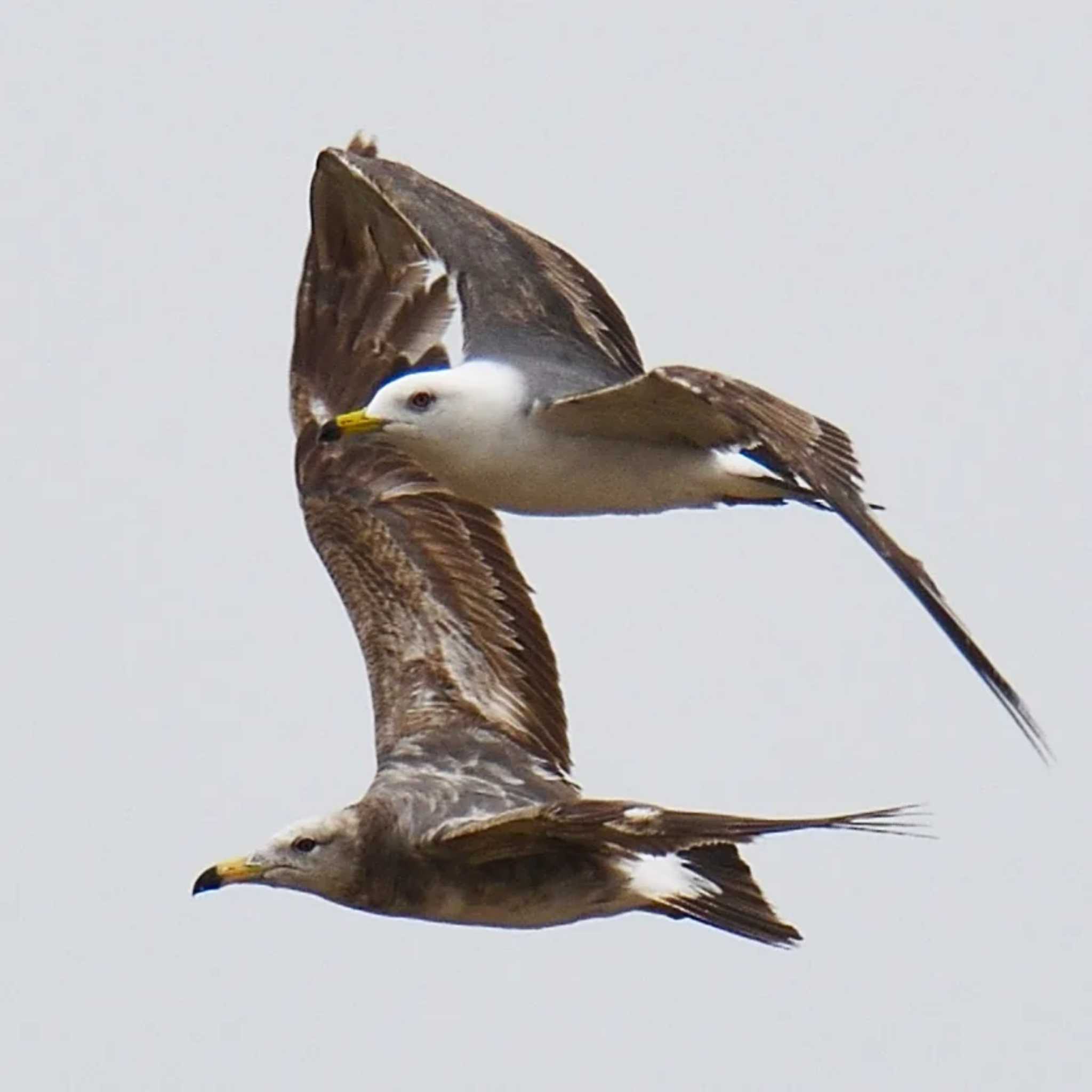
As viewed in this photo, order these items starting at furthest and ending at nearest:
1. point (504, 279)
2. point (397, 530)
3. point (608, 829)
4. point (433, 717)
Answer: point (397, 530)
point (504, 279)
point (433, 717)
point (608, 829)

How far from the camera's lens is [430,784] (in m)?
14.9

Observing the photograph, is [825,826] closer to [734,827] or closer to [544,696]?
[734,827]

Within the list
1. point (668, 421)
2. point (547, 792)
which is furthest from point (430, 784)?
point (668, 421)

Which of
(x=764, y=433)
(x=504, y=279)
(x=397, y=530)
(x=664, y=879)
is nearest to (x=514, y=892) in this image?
(x=664, y=879)

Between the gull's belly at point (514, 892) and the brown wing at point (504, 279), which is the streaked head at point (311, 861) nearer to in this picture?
the gull's belly at point (514, 892)

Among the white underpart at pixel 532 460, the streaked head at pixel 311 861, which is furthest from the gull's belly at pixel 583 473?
the streaked head at pixel 311 861

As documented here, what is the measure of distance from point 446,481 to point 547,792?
4.35ft

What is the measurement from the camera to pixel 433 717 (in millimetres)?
15906

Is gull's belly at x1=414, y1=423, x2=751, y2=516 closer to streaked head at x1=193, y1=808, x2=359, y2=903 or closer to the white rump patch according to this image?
the white rump patch

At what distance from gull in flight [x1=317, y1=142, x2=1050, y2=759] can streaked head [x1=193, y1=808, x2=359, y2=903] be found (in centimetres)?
179

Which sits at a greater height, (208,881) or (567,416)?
(567,416)

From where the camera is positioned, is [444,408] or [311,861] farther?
[444,408]

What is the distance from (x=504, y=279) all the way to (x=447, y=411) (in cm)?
136

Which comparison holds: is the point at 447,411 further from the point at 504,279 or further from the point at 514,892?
the point at 514,892
